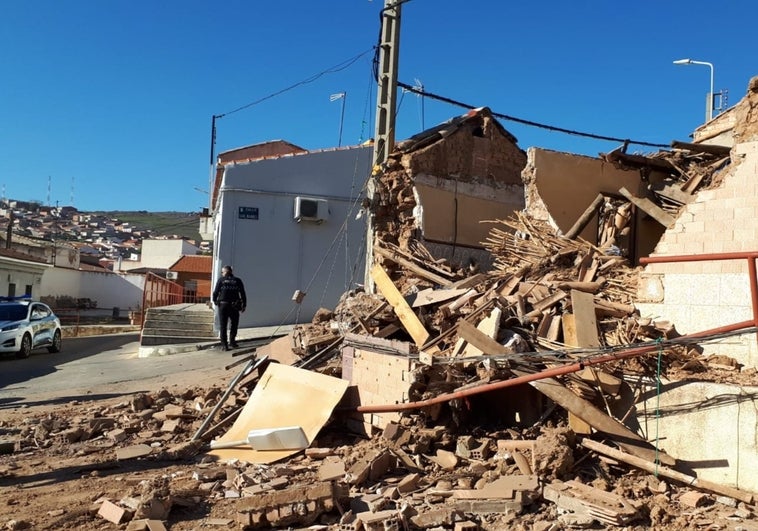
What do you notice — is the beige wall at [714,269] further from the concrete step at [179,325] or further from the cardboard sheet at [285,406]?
the concrete step at [179,325]

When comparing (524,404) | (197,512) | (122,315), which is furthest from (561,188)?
(122,315)

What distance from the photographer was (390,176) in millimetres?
12898

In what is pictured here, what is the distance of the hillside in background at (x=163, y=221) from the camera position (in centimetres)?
12525

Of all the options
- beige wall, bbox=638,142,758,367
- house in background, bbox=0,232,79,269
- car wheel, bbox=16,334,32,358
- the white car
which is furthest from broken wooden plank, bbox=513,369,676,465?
house in background, bbox=0,232,79,269

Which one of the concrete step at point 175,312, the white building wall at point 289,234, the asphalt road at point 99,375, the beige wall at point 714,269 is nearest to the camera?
the beige wall at point 714,269

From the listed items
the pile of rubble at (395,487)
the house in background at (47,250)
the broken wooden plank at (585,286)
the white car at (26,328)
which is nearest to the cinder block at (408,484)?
the pile of rubble at (395,487)

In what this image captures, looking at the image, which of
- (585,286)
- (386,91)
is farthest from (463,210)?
(585,286)

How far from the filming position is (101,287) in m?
48.4

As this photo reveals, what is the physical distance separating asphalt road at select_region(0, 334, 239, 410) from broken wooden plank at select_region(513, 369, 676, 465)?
5559 mm

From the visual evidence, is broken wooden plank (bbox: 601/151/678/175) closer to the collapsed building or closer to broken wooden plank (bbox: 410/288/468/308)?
the collapsed building

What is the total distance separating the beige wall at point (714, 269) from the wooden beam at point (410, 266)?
3.41 meters

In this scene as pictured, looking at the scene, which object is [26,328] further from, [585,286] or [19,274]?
[19,274]

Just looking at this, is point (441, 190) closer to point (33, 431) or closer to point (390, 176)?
point (390, 176)

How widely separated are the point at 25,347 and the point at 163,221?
428ft
